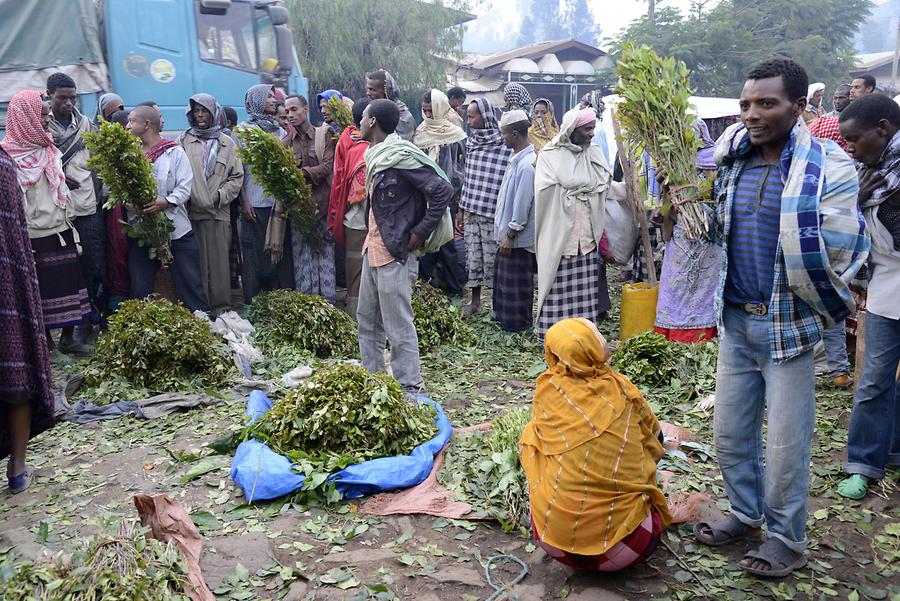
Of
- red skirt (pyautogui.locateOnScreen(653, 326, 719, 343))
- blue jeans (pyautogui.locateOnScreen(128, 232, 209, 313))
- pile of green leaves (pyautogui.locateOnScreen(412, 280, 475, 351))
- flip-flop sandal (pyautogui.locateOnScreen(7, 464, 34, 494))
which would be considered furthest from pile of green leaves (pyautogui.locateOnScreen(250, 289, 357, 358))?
red skirt (pyautogui.locateOnScreen(653, 326, 719, 343))

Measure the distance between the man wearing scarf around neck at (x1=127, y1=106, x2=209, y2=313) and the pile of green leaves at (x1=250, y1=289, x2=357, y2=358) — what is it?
2.67 feet

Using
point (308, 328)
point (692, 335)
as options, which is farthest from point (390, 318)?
point (692, 335)

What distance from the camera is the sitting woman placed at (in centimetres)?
319

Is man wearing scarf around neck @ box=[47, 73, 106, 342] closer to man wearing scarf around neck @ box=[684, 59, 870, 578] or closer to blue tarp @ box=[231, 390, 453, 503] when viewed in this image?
blue tarp @ box=[231, 390, 453, 503]

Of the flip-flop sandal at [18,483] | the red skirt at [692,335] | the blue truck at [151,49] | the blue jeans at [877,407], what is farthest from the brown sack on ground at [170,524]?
the blue truck at [151,49]

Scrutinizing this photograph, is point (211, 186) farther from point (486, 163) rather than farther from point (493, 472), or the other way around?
point (493, 472)

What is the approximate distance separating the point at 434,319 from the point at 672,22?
19.0 meters

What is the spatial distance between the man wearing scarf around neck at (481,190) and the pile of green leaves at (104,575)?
5.20 meters

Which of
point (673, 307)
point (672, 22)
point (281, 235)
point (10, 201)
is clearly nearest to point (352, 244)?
point (281, 235)

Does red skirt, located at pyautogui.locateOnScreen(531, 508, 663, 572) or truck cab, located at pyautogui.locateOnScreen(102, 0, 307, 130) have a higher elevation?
truck cab, located at pyautogui.locateOnScreen(102, 0, 307, 130)

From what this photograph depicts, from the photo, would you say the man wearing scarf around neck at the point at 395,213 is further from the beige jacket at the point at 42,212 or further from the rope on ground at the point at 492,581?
the beige jacket at the point at 42,212

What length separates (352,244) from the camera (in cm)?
746

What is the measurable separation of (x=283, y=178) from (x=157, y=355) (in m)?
2.19

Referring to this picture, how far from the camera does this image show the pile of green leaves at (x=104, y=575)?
9.11 ft
